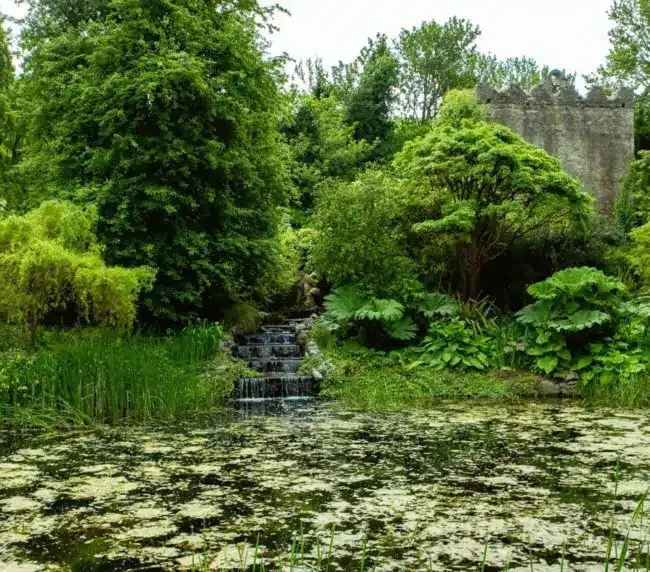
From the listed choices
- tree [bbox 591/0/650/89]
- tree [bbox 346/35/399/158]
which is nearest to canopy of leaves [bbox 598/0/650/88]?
tree [bbox 591/0/650/89]

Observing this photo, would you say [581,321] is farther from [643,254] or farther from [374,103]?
[374,103]

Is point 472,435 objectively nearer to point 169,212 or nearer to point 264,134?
point 169,212

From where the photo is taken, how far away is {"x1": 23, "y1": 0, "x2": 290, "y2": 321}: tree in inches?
473

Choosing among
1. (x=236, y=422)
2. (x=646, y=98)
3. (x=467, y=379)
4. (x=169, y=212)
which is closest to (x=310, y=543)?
(x=236, y=422)

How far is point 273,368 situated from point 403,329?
2.36 meters

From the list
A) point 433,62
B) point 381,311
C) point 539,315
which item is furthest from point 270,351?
point 433,62

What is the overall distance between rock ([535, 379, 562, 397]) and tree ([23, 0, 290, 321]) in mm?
5537

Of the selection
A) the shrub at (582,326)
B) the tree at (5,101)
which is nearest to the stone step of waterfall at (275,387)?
the shrub at (582,326)

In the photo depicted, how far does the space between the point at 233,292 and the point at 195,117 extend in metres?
4.01

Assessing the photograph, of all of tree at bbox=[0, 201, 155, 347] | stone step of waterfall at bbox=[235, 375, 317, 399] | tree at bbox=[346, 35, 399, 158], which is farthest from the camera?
tree at bbox=[346, 35, 399, 158]

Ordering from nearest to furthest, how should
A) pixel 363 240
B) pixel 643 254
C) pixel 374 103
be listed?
pixel 363 240
pixel 643 254
pixel 374 103

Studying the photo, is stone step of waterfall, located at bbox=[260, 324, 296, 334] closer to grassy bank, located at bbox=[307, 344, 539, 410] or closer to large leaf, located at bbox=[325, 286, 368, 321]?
large leaf, located at bbox=[325, 286, 368, 321]

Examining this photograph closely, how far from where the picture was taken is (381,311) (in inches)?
484

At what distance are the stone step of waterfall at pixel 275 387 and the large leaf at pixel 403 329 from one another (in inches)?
70.3
